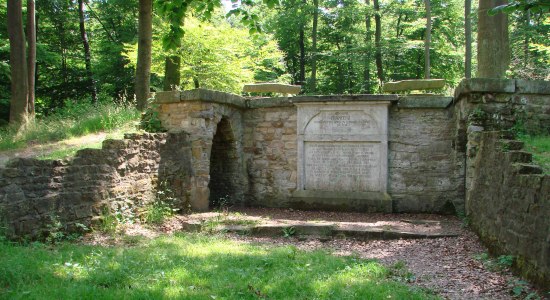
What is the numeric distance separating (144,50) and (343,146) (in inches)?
213

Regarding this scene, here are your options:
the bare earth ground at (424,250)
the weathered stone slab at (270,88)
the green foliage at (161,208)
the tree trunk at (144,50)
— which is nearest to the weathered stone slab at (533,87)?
the bare earth ground at (424,250)

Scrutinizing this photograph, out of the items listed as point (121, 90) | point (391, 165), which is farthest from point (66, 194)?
point (121, 90)

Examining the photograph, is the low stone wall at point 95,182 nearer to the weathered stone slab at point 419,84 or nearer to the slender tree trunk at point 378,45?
the weathered stone slab at point 419,84

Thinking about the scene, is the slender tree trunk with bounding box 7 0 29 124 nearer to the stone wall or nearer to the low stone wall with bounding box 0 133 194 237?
the stone wall

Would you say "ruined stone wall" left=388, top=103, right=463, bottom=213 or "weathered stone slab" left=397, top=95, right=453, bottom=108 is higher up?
"weathered stone slab" left=397, top=95, right=453, bottom=108

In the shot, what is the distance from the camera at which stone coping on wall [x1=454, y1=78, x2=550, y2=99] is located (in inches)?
298

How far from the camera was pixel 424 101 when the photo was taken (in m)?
8.70

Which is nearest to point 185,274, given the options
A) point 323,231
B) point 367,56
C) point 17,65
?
point 323,231

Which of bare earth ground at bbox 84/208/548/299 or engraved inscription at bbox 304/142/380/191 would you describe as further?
engraved inscription at bbox 304/142/380/191

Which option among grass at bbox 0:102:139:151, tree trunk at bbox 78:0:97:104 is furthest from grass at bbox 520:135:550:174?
tree trunk at bbox 78:0:97:104

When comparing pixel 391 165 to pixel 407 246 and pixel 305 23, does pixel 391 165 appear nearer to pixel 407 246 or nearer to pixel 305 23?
pixel 407 246

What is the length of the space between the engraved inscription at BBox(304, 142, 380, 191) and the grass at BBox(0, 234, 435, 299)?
12.0 feet

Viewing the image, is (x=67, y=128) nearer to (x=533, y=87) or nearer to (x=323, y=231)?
(x=323, y=231)

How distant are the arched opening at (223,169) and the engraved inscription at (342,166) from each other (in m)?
1.61
